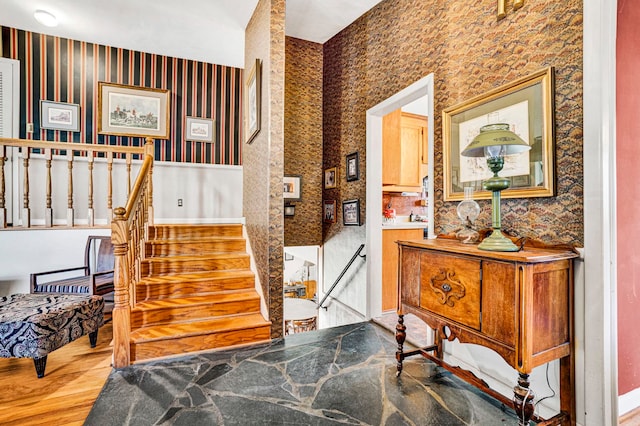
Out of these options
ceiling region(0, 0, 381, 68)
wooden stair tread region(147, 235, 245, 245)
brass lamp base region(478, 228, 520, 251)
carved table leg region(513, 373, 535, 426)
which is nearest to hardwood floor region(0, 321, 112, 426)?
wooden stair tread region(147, 235, 245, 245)

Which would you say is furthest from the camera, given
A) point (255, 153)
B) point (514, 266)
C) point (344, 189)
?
point (344, 189)

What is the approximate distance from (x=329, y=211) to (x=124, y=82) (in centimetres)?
343

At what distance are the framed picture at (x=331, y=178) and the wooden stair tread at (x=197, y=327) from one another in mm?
1911

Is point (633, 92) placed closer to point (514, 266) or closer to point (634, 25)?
point (634, 25)

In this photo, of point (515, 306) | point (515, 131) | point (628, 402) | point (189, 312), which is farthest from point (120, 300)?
point (628, 402)

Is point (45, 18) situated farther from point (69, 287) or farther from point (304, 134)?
point (304, 134)

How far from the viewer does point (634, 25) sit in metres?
A: 1.65

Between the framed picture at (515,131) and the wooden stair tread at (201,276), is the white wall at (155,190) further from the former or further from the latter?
the framed picture at (515,131)

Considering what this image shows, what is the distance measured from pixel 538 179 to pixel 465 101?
2.53ft

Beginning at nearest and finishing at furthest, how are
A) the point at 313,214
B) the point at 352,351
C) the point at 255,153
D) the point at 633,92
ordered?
the point at 633,92, the point at 352,351, the point at 255,153, the point at 313,214

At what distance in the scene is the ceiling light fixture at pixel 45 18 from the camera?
11.2 feet

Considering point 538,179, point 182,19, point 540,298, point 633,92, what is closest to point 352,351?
point 540,298

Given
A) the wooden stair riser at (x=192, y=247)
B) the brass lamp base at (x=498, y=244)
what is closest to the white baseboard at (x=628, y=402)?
the brass lamp base at (x=498, y=244)

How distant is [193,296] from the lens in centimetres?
294
